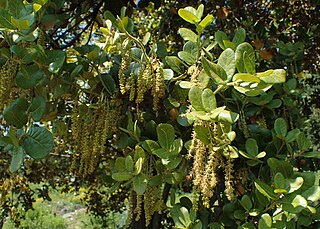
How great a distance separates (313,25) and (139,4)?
896mm

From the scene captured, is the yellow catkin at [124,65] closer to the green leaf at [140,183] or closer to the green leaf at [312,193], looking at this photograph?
the green leaf at [140,183]

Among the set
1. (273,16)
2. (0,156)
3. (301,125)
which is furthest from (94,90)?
(273,16)

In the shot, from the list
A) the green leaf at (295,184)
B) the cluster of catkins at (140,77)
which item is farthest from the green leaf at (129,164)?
the green leaf at (295,184)

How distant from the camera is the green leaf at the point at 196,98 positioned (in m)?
0.89

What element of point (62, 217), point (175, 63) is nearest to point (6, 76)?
point (175, 63)

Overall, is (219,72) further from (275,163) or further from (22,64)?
(22,64)

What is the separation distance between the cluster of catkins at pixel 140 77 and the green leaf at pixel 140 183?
16cm

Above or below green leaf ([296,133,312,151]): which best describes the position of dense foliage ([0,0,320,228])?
above

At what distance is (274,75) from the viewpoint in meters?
0.89

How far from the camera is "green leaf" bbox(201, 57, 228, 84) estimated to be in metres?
0.87

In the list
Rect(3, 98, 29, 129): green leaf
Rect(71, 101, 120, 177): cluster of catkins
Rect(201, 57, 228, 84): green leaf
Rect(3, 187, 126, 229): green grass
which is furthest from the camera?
Rect(3, 187, 126, 229): green grass

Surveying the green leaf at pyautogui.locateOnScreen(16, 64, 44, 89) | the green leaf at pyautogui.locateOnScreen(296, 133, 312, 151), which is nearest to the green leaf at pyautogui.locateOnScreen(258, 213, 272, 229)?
the green leaf at pyautogui.locateOnScreen(296, 133, 312, 151)

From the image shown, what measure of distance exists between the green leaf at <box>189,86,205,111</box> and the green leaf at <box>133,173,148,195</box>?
21cm

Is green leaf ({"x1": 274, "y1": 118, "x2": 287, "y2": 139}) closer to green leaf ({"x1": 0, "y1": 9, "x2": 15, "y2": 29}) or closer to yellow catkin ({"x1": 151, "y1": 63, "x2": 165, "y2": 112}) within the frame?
yellow catkin ({"x1": 151, "y1": 63, "x2": 165, "y2": 112})
